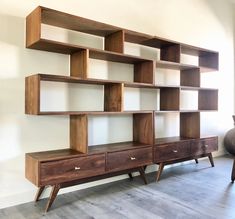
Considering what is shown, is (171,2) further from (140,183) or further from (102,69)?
(140,183)

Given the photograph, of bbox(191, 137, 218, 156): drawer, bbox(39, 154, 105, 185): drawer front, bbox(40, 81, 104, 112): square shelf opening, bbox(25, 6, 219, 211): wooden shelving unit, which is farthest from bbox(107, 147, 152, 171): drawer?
bbox(191, 137, 218, 156): drawer

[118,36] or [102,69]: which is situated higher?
[118,36]

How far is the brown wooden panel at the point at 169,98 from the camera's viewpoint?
10.8ft

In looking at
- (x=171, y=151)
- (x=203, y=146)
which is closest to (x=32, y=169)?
(x=171, y=151)

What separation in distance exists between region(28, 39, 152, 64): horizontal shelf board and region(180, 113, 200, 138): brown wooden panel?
122cm

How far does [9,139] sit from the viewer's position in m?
2.34

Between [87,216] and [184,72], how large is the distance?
250 cm

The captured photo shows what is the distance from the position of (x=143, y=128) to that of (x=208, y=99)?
136cm

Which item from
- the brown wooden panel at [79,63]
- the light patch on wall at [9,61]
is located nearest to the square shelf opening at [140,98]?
the brown wooden panel at [79,63]

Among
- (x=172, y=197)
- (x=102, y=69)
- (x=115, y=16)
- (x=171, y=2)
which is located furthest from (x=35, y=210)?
(x=171, y=2)

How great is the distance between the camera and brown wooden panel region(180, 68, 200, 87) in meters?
3.55

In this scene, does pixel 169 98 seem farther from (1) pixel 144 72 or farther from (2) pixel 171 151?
(2) pixel 171 151

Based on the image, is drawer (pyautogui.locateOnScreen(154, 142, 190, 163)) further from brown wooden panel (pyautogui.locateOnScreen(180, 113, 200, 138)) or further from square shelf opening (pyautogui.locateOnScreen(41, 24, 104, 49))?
square shelf opening (pyautogui.locateOnScreen(41, 24, 104, 49))

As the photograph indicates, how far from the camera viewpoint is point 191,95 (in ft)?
13.1
